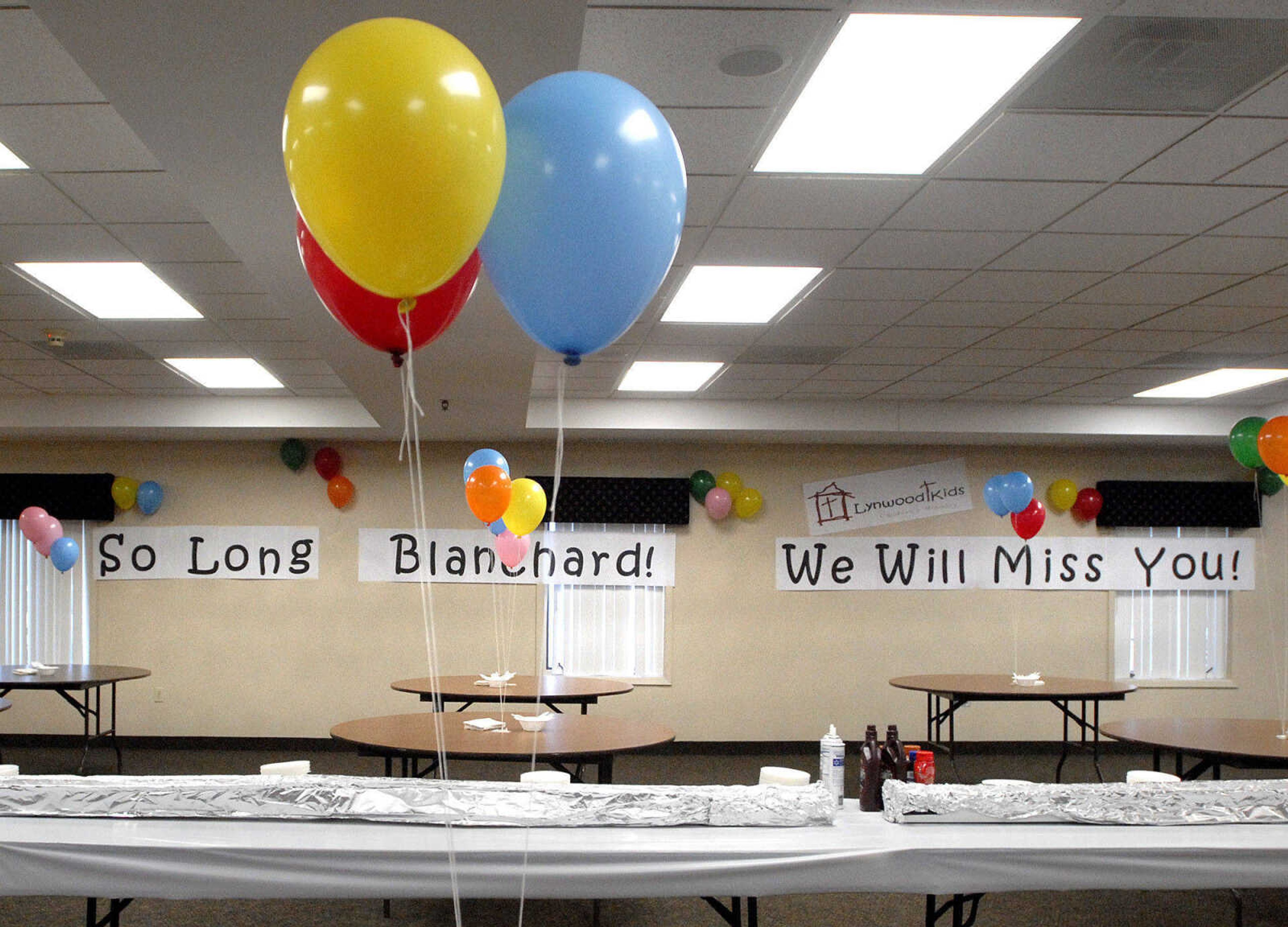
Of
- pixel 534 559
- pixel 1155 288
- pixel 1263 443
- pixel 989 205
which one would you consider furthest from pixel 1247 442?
pixel 534 559

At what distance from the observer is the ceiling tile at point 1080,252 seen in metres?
3.82

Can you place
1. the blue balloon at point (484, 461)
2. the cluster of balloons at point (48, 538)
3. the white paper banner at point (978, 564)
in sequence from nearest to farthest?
the blue balloon at point (484, 461) < the cluster of balloons at point (48, 538) < the white paper banner at point (978, 564)

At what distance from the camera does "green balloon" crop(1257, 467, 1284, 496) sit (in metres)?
7.96

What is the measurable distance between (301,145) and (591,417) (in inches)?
243

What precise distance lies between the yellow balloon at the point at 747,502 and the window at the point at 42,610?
523cm

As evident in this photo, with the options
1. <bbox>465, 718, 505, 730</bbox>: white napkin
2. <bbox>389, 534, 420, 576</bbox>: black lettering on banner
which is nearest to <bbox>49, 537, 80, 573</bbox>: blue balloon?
<bbox>389, 534, 420, 576</bbox>: black lettering on banner

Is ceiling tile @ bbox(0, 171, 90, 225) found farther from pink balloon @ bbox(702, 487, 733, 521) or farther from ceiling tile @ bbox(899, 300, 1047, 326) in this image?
pink balloon @ bbox(702, 487, 733, 521)

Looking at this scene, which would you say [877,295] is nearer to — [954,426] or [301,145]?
[954,426]

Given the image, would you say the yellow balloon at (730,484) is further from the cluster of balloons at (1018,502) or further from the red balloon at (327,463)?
the red balloon at (327,463)

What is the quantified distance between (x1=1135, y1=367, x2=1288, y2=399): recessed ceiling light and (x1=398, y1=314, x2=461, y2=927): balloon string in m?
4.94

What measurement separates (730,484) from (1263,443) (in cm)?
425

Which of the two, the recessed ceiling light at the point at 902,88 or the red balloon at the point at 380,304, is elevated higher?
the recessed ceiling light at the point at 902,88

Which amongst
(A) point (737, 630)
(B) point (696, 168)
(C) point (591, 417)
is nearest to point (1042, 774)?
(A) point (737, 630)

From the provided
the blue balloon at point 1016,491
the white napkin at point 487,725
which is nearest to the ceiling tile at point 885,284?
the white napkin at point 487,725
